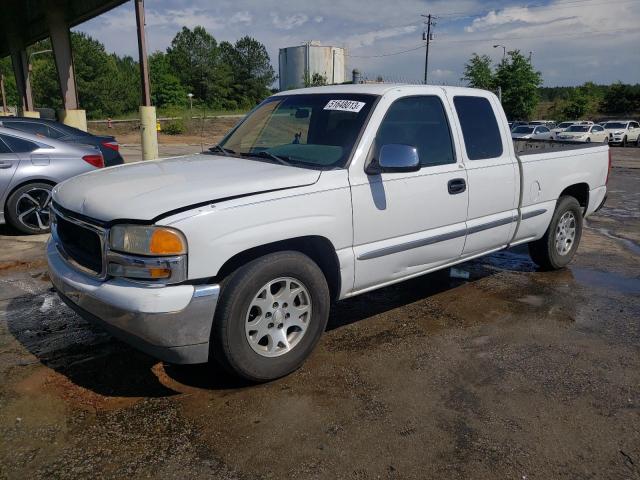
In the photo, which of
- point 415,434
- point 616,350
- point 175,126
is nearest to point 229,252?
point 415,434

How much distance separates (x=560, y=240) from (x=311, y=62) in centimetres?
7277

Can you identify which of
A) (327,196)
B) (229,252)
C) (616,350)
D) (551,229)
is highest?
(327,196)

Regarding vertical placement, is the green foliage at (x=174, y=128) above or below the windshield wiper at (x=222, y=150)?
below

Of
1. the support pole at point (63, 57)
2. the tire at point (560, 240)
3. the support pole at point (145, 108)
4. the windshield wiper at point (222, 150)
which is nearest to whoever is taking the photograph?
the windshield wiper at point (222, 150)

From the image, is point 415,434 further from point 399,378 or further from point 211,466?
point 211,466

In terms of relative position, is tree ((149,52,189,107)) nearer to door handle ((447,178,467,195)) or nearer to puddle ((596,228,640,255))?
puddle ((596,228,640,255))

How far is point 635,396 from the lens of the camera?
3.32m

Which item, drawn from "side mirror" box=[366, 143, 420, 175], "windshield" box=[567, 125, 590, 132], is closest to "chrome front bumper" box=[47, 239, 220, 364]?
"side mirror" box=[366, 143, 420, 175]

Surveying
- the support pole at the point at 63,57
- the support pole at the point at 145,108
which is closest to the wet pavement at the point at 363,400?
the support pole at the point at 145,108

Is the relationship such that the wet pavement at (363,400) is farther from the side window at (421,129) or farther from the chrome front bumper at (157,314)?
the side window at (421,129)

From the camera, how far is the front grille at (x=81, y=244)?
3125 millimetres

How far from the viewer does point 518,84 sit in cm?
4638

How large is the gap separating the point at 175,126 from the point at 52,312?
43706 millimetres

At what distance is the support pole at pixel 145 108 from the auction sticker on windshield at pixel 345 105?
1080cm
